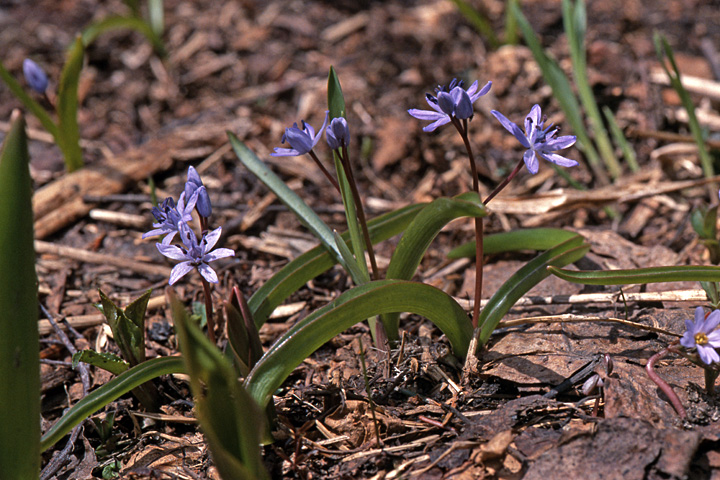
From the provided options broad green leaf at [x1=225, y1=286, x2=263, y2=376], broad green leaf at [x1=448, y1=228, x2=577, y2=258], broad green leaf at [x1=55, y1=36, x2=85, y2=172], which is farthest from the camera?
broad green leaf at [x1=55, y1=36, x2=85, y2=172]

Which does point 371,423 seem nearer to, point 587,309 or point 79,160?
point 587,309

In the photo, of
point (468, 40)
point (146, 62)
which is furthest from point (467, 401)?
point (146, 62)

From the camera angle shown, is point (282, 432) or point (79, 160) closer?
point (282, 432)

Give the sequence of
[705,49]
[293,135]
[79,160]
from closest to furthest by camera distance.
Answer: [293,135], [79,160], [705,49]

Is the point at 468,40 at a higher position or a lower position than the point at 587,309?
higher

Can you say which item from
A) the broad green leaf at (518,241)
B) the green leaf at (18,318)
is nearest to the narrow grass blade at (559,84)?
the broad green leaf at (518,241)

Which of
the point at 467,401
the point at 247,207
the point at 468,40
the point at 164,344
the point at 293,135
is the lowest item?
the point at 467,401

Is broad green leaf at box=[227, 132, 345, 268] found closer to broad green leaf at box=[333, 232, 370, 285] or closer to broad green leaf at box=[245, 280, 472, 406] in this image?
broad green leaf at box=[333, 232, 370, 285]

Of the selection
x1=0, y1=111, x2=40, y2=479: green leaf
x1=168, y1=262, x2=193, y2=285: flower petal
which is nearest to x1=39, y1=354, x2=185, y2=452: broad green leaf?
x1=0, y1=111, x2=40, y2=479: green leaf
